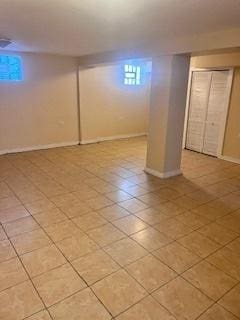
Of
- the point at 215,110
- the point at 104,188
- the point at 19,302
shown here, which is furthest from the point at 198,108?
the point at 19,302

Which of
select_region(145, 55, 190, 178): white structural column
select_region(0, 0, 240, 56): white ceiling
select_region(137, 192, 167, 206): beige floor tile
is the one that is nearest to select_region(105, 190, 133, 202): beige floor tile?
select_region(137, 192, 167, 206): beige floor tile

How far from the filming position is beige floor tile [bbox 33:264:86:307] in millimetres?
2037

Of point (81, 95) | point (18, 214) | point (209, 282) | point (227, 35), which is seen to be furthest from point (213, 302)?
point (81, 95)

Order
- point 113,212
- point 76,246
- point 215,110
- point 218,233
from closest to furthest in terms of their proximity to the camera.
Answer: point 76,246, point 218,233, point 113,212, point 215,110

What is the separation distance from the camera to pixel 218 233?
295cm

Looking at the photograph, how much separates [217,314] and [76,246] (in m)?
1.47

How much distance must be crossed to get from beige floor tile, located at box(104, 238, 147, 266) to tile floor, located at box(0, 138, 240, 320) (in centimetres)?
1

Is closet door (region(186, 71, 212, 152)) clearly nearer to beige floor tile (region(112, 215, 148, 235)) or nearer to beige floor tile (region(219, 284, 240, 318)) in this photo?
beige floor tile (region(112, 215, 148, 235))

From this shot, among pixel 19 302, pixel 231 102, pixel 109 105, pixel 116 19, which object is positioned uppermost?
pixel 116 19

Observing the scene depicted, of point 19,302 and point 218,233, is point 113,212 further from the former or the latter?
point 19,302

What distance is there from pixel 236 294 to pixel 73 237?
5.63 feet

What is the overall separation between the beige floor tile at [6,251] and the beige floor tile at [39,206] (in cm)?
67

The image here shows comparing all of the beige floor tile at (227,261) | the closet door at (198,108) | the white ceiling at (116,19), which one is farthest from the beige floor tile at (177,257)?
the closet door at (198,108)

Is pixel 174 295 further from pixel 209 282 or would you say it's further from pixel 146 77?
pixel 146 77
